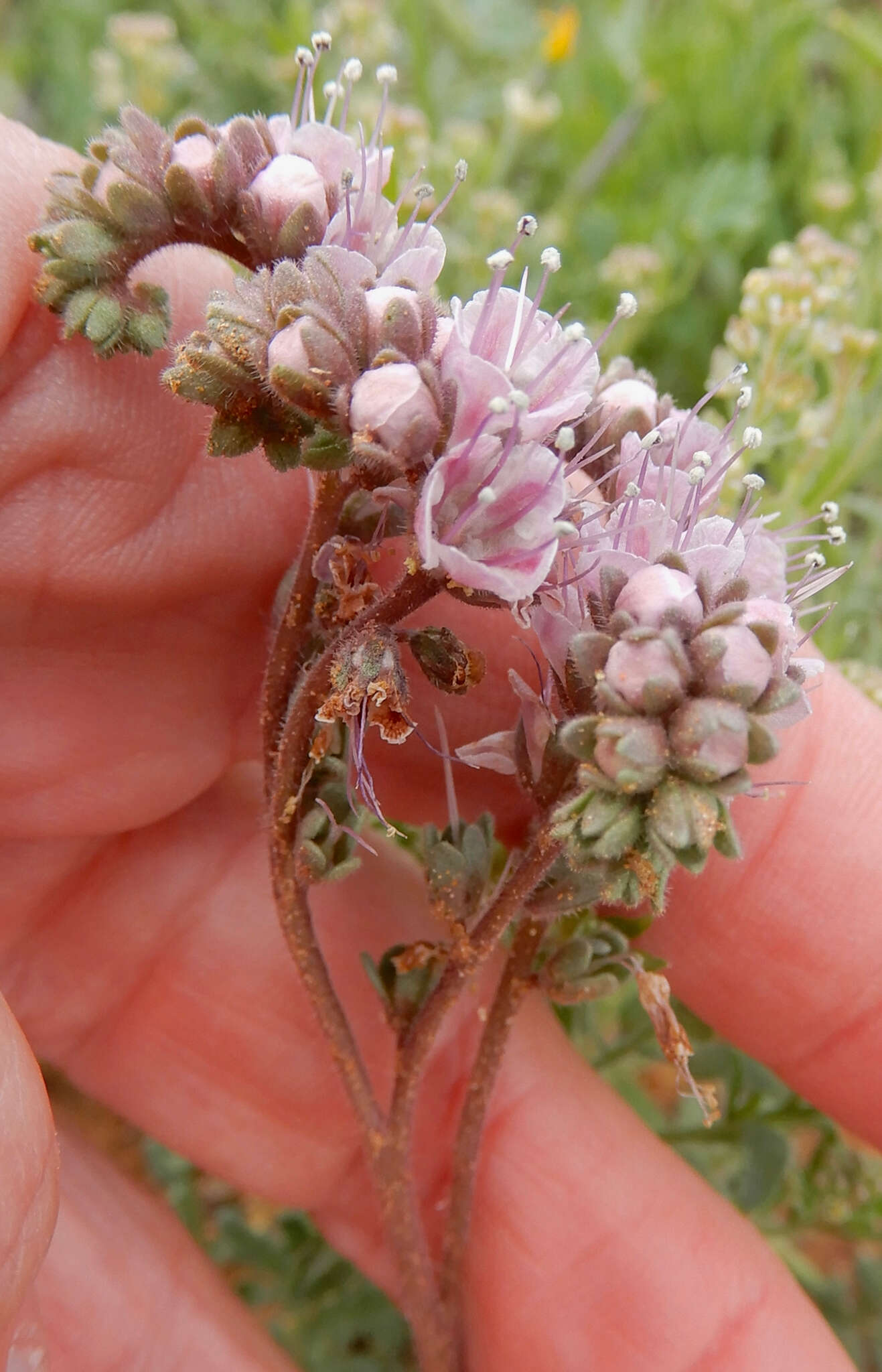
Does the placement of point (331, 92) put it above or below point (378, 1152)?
above

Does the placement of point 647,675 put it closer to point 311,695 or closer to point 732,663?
point 732,663

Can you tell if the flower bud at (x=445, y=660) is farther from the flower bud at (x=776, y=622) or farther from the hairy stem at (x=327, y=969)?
the flower bud at (x=776, y=622)

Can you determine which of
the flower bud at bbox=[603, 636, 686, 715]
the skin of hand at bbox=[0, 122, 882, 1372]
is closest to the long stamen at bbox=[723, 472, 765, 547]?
the flower bud at bbox=[603, 636, 686, 715]

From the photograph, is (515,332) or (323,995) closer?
(515,332)

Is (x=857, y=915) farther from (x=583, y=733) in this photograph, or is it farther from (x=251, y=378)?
(x=251, y=378)

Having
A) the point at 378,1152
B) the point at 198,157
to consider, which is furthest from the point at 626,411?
the point at 378,1152

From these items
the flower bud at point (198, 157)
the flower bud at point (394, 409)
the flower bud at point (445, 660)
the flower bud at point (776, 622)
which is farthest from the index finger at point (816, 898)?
the flower bud at point (198, 157)
